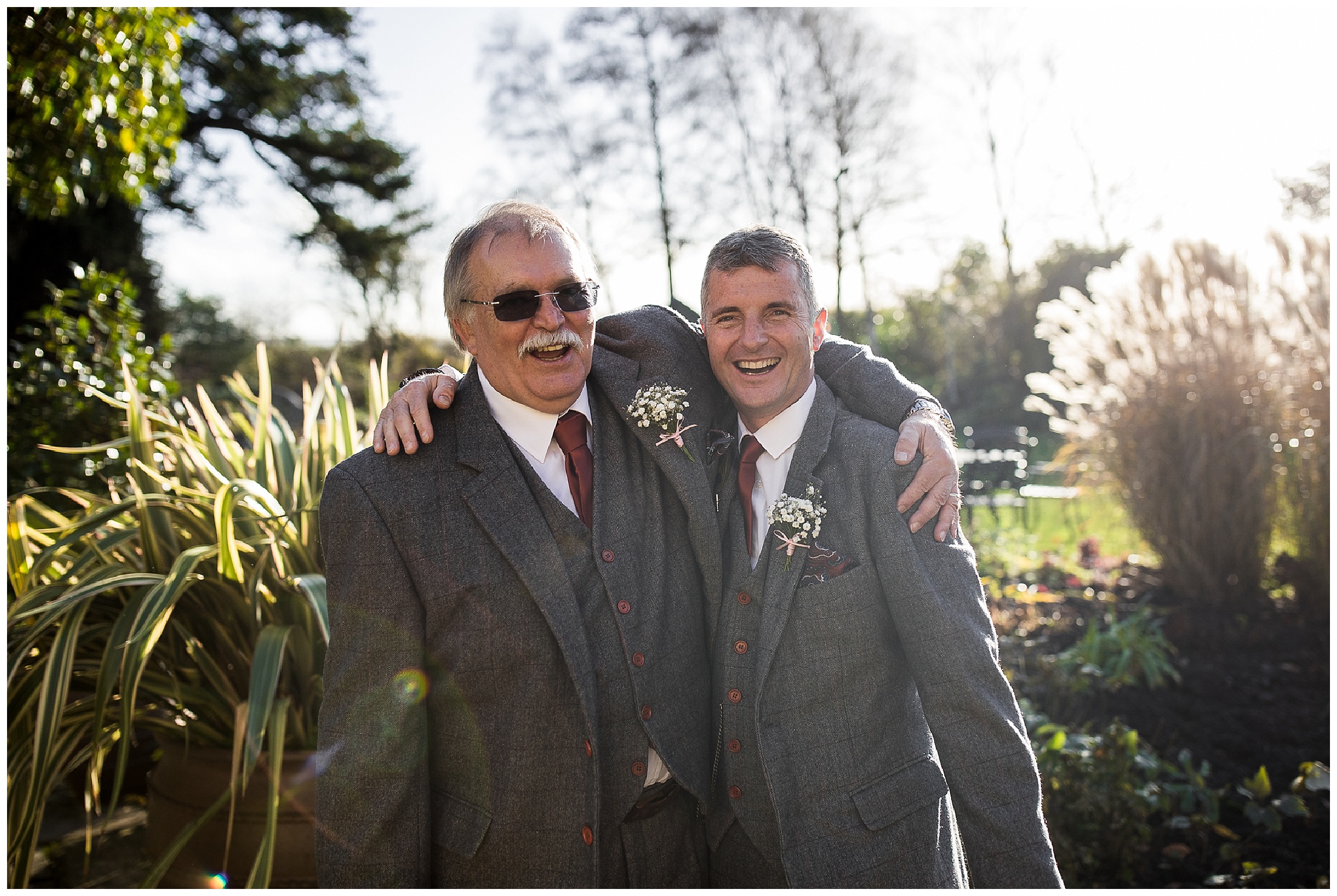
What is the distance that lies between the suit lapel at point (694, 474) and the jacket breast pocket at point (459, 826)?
0.70m

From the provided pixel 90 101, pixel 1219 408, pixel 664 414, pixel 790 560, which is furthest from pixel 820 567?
pixel 1219 408

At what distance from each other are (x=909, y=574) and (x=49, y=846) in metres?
3.60

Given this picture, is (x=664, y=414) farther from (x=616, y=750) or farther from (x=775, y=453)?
(x=616, y=750)

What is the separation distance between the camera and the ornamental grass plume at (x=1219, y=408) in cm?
492

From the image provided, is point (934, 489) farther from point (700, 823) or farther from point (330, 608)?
point (330, 608)

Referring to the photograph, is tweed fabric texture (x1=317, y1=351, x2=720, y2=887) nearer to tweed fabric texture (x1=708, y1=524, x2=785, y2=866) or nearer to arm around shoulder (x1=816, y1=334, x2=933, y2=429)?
tweed fabric texture (x1=708, y1=524, x2=785, y2=866)

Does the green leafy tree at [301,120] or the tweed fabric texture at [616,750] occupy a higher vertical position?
the green leafy tree at [301,120]

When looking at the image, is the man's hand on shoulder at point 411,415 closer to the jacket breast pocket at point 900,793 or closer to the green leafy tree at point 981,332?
the jacket breast pocket at point 900,793

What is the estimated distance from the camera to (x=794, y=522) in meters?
1.88

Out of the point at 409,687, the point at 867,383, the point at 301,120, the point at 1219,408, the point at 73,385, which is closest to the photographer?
the point at 409,687

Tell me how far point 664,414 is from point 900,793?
1035mm

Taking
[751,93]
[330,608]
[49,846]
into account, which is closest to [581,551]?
[330,608]

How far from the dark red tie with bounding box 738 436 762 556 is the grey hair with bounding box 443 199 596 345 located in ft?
2.07

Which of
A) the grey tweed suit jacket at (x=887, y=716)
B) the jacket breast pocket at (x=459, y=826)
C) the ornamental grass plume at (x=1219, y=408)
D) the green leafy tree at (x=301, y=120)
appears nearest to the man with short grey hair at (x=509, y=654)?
the jacket breast pocket at (x=459, y=826)
